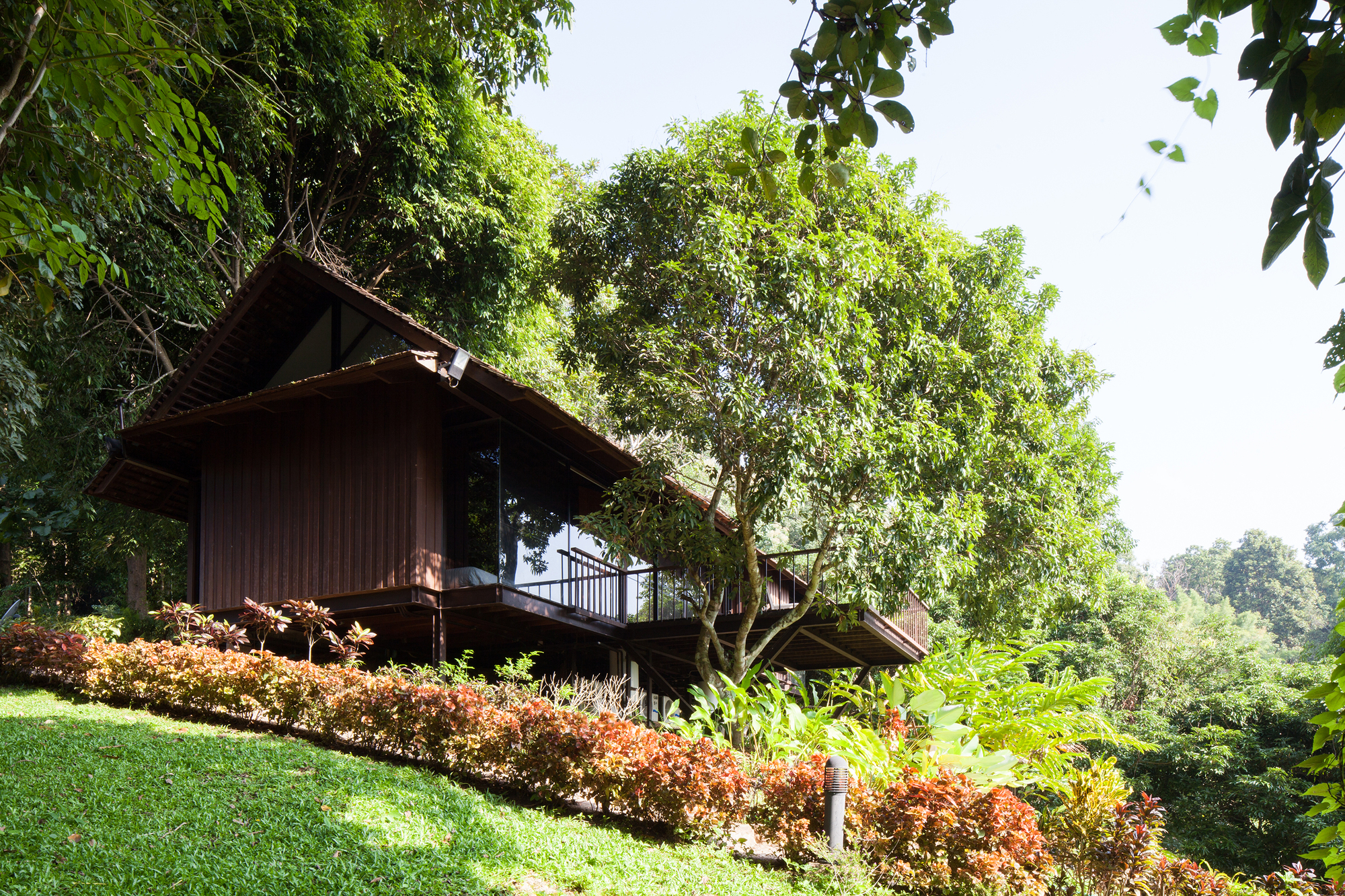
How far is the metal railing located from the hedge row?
9.50 ft

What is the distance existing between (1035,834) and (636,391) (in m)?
6.59

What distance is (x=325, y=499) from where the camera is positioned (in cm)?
Answer: 1173

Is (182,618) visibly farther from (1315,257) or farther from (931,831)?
(1315,257)

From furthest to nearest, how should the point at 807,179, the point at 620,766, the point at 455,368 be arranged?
the point at 455,368 → the point at 620,766 → the point at 807,179

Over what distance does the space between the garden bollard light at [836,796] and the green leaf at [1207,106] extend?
5.94 metres

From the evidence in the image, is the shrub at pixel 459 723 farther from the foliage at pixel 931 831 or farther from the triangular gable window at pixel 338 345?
the triangular gable window at pixel 338 345

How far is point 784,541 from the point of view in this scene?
1533 inches

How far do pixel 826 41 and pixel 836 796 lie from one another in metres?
6.05

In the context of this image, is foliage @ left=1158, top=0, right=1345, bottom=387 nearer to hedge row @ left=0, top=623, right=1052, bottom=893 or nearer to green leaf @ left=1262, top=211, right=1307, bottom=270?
green leaf @ left=1262, top=211, right=1307, bottom=270

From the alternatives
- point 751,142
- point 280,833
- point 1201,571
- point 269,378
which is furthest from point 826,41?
point 1201,571

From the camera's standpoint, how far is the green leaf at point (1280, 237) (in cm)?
176

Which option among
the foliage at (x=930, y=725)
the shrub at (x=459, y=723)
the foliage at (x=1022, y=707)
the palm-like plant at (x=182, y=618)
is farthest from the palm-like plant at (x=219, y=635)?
the foliage at (x=1022, y=707)

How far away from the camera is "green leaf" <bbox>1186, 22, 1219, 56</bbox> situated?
1950 mm

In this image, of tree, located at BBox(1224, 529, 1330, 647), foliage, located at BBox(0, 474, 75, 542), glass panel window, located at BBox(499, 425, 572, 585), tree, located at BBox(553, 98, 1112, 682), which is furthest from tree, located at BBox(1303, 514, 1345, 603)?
foliage, located at BBox(0, 474, 75, 542)
